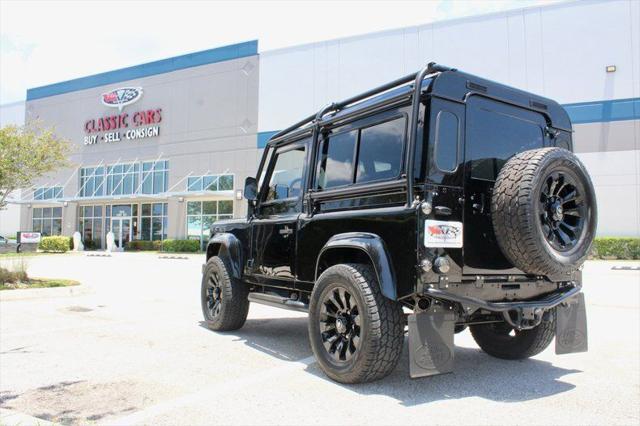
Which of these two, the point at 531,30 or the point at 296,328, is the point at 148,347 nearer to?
the point at 296,328

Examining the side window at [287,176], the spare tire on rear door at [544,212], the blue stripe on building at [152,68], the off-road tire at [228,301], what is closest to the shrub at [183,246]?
the blue stripe on building at [152,68]

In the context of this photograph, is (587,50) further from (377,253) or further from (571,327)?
(377,253)

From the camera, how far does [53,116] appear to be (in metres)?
41.9

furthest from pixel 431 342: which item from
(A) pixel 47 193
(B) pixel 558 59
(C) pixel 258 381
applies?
(A) pixel 47 193

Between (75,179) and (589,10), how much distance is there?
36.5 metres

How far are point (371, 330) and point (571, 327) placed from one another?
6.05 ft

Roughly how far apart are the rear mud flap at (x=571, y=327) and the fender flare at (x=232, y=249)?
352cm

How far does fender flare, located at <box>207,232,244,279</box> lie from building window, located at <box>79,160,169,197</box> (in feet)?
99.1

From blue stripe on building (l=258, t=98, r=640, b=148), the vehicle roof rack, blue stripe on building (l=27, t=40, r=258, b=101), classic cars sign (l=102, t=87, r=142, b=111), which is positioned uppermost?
blue stripe on building (l=27, t=40, r=258, b=101)

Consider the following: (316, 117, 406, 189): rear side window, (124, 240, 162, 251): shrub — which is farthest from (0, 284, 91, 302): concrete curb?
(124, 240, 162, 251): shrub

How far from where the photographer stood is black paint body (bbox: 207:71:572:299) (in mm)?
3795

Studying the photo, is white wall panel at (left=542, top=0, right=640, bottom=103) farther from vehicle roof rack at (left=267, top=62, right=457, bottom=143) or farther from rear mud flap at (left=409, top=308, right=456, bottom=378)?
rear mud flap at (left=409, top=308, right=456, bottom=378)

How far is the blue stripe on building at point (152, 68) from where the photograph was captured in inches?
1314

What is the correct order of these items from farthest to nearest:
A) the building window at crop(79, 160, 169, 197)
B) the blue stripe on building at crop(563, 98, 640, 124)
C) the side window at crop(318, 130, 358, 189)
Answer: the building window at crop(79, 160, 169, 197)
the blue stripe on building at crop(563, 98, 640, 124)
the side window at crop(318, 130, 358, 189)
